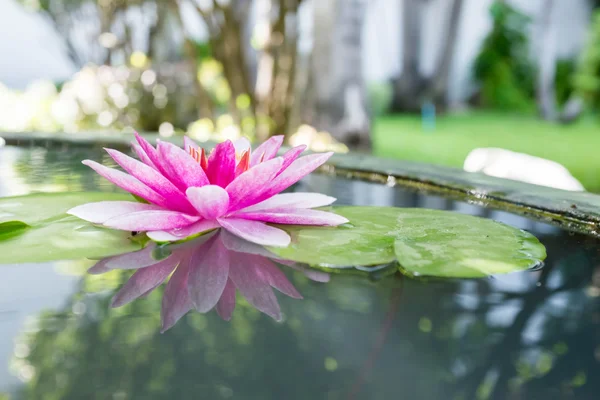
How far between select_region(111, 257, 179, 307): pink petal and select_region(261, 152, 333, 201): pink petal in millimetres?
148

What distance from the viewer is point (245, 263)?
24.4 inches

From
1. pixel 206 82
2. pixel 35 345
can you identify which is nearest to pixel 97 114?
pixel 206 82

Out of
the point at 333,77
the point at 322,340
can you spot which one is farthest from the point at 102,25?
the point at 322,340

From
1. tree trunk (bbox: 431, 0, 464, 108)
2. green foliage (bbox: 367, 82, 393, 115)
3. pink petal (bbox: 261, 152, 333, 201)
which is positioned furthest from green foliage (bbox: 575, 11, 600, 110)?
pink petal (bbox: 261, 152, 333, 201)

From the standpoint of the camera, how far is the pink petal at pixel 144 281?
54 centimetres

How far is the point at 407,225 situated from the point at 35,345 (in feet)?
1.53

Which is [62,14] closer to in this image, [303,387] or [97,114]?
[97,114]

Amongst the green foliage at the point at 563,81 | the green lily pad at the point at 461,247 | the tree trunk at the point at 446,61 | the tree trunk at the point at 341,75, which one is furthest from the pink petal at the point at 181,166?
the green foliage at the point at 563,81

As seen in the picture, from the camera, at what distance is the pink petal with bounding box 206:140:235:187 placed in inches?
27.8

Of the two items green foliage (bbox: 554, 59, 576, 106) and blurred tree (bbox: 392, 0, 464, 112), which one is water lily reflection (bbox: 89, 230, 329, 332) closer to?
blurred tree (bbox: 392, 0, 464, 112)

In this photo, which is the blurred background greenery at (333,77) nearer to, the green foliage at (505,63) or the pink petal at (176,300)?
the green foliage at (505,63)

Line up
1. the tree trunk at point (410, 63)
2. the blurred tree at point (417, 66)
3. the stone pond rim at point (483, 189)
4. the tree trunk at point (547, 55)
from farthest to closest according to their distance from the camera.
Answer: the tree trunk at point (410, 63), the blurred tree at point (417, 66), the tree trunk at point (547, 55), the stone pond rim at point (483, 189)

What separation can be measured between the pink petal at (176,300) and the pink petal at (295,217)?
132 mm

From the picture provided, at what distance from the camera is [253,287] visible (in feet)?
1.84
